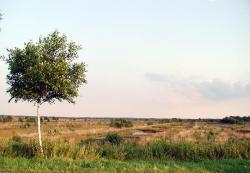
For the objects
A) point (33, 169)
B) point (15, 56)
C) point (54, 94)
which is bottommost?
point (33, 169)

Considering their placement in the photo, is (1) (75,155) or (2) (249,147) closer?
(1) (75,155)

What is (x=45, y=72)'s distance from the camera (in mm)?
23312

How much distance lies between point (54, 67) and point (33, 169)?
18.2ft

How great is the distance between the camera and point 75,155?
76.9 ft

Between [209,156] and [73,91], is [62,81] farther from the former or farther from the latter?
[209,156]

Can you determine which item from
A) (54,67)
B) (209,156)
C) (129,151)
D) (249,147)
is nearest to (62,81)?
(54,67)

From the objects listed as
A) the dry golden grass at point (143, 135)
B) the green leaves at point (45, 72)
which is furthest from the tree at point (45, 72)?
the dry golden grass at point (143, 135)

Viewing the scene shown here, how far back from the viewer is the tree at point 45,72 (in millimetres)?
23344

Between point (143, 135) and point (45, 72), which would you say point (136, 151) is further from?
point (143, 135)

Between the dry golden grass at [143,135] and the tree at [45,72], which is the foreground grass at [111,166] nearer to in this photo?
the tree at [45,72]

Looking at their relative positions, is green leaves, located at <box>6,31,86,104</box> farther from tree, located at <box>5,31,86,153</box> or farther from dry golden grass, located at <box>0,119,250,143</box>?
dry golden grass, located at <box>0,119,250,143</box>

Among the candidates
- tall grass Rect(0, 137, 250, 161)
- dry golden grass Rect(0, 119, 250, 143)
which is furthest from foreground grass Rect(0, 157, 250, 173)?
dry golden grass Rect(0, 119, 250, 143)

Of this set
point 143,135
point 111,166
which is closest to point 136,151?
point 111,166

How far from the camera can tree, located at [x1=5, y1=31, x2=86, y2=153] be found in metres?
23.3
